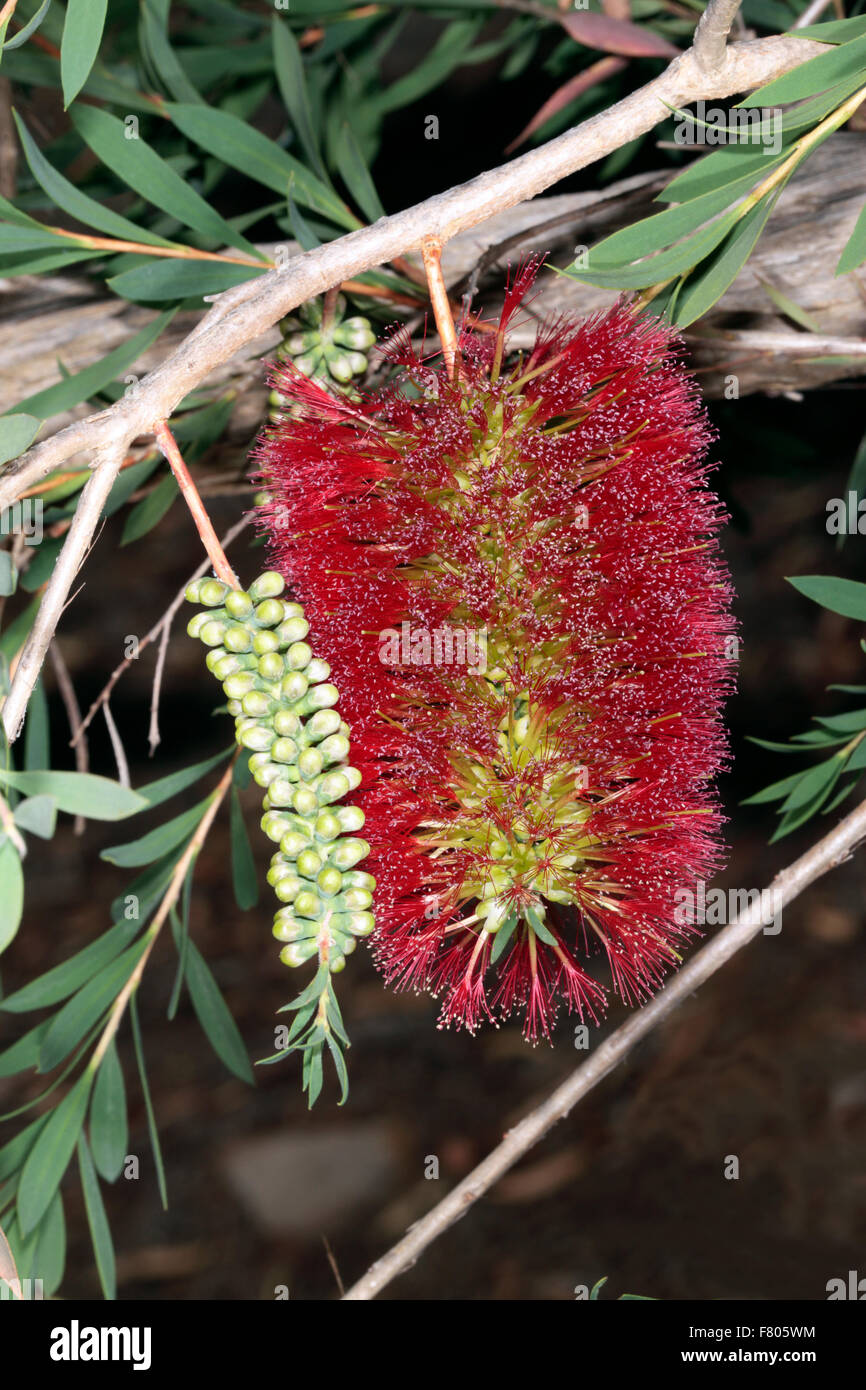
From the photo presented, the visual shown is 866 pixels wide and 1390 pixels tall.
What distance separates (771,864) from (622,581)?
1.39 metres

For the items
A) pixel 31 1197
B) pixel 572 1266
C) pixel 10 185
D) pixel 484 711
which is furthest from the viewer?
pixel 572 1266

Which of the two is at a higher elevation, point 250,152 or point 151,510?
point 250,152

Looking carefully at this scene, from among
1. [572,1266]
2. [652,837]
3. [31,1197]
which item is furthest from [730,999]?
[652,837]

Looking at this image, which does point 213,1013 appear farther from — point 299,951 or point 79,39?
point 79,39

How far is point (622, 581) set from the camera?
1.59 feet

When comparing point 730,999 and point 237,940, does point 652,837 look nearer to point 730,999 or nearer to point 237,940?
point 730,999

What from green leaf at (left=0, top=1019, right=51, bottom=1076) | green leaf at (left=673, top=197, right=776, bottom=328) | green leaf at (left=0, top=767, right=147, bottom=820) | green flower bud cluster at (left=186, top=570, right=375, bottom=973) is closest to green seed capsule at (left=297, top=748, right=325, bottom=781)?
green flower bud cluster at (left=186, top=570, right=375, bottom=973)

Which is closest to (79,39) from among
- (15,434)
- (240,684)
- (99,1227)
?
(15,434)

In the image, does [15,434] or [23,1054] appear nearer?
[15,434]

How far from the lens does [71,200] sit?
0.69m

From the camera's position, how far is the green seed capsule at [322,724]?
0.47m

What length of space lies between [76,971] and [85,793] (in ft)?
1.79

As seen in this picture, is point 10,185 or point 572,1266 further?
point 572,1266

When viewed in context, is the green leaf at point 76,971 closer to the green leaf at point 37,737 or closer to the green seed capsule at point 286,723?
the green leaf at point 37,737
